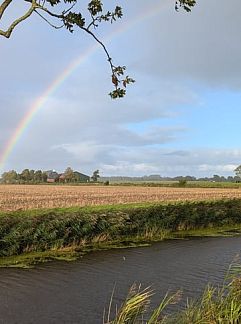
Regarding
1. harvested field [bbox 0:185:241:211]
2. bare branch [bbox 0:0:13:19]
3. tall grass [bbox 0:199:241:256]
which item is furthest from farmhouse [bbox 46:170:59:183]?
bare branch [bbox 0:0:13:19]

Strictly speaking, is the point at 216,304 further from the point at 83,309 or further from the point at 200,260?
the point at 200,260

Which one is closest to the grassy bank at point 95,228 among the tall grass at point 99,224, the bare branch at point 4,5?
the tall grass at point 99,224

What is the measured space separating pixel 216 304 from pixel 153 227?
61.7 feet

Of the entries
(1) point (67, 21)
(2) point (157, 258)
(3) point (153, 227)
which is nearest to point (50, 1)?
(1) point (67, 21)

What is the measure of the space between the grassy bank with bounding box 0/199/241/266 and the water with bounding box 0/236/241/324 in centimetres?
164

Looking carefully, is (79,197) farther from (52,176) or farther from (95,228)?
(52,176)

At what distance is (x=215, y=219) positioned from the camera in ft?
99.6

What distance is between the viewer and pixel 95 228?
2133 centimetres

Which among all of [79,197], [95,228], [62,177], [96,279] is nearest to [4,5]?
[96,279]

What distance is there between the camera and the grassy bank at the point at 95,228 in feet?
58.2

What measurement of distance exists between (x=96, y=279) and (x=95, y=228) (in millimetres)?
7290

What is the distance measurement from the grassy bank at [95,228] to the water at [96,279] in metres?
1.64

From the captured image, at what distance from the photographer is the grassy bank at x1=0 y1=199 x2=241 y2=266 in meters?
17.7

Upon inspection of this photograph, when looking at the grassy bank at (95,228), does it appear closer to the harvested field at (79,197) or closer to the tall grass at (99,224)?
the tall grass at (99,224)
